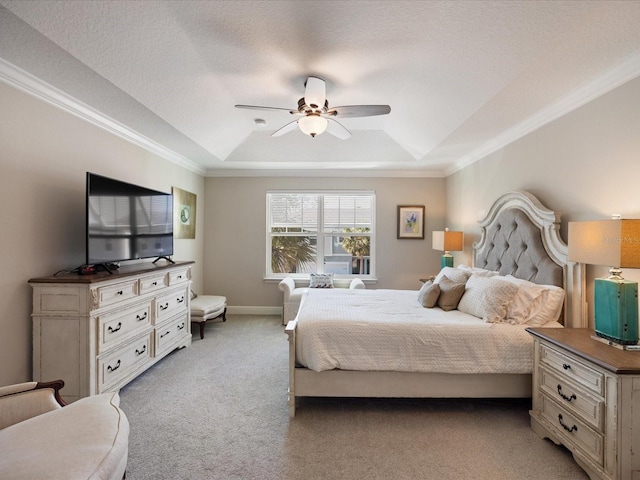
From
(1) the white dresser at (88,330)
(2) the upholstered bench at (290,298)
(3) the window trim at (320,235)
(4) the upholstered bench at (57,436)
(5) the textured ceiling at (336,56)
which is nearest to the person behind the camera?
(4) the upholstered bench at (57,436)

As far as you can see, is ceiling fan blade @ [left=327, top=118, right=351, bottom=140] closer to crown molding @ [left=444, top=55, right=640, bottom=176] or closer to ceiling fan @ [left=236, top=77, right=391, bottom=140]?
ceiling fan @ [left=236, top=77, right=391, bottom=140]

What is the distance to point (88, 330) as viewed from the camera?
2246mm

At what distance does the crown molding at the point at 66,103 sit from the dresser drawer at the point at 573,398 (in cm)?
405

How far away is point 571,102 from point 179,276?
409 centimetres

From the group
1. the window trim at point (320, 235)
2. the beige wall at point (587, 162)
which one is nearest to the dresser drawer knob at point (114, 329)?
the window trim at point (320, 235)

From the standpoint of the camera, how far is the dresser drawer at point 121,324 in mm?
2373

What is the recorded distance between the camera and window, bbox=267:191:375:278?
5.41 m

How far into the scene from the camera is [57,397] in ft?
5.08

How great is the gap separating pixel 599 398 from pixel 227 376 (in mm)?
2773

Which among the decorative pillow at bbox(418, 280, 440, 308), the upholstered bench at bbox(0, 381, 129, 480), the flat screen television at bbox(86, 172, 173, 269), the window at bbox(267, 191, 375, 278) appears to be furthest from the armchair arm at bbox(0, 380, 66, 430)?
the window at bbox(267, 191, 375, 278)

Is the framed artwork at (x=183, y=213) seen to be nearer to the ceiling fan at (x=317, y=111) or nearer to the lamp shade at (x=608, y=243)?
the ceiling fan at (x=317, y=111)

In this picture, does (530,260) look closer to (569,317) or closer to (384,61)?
(569,317)

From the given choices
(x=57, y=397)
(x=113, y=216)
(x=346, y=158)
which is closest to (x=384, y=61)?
(x=346, y=158)

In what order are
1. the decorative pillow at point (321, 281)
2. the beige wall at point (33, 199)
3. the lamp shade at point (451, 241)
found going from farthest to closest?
1. the decorative pillow at point (321, 281)
2. the lamp shade at point (451, 241)
3. the beige wall at point (33, 199)
